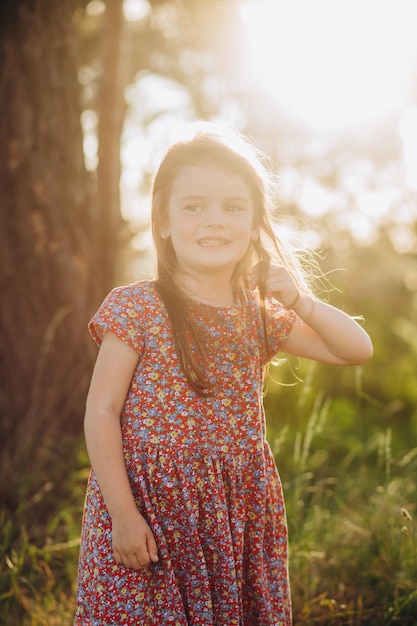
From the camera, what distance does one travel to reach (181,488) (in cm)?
202

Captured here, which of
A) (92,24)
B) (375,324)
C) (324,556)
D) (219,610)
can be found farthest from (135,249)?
(219,610)

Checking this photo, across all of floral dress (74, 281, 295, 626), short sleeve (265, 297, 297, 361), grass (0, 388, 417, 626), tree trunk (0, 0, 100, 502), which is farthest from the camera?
tree trunk (0, 0, 100, 502)

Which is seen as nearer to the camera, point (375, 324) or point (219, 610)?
point (219, 610)

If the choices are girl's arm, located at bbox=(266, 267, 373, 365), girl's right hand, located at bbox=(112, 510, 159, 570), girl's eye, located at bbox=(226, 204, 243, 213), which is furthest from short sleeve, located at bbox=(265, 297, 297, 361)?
girl's right hand, located at bbox=(112, 510, 159, 570)

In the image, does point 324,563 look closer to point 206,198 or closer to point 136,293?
point 136,293

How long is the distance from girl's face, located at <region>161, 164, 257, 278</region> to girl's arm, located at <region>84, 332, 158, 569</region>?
1.21 feet

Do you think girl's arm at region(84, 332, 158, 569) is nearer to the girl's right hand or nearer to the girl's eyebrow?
the girl's right hand

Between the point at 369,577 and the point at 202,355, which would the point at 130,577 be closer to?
the point at 202,355

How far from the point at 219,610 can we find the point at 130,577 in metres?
0.31

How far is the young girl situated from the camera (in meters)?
1.99

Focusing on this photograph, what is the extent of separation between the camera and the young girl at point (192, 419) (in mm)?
1991

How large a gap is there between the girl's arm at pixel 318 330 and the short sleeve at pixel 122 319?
1.45 feet

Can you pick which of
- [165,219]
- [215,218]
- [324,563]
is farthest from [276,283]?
[324,563]

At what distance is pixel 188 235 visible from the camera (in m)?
2.11
